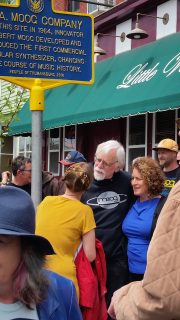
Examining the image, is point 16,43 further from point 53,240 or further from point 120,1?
point 120,1

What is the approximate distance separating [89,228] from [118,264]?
2.19 feet

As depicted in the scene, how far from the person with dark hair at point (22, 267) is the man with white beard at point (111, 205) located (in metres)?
2.44

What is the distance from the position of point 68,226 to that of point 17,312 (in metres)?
1.99

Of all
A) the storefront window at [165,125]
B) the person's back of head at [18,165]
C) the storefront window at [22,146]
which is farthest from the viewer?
the storefront window at [22,146]

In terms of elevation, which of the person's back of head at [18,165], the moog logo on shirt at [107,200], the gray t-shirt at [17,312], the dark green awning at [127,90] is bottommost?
the gray t-shirt at [17,312]

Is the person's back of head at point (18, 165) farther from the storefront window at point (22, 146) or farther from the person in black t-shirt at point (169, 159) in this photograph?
the storefront window at point (22, 146)

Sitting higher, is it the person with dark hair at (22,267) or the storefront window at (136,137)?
the storefront window at (136,137)

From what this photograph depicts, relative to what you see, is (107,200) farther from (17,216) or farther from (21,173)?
(17,216)

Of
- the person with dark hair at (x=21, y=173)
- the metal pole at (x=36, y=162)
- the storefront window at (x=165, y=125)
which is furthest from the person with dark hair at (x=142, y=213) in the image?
the storefront window at (x=165, y=125)

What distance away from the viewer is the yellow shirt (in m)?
3.83

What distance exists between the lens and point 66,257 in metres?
3.87

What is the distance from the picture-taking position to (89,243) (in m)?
3.91

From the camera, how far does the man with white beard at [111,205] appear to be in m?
4.37

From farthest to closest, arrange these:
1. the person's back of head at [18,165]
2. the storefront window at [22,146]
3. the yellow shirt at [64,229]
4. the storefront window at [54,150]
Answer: the storefront window at [22,146], the storefront window at [54,150], the person's back of head at [18,165], the yellow shirt at [64,229]
